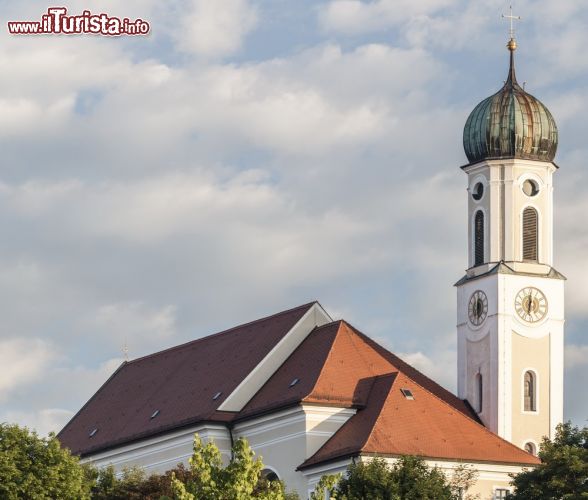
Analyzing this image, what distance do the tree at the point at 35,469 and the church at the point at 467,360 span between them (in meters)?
9.90

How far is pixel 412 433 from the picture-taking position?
224 ft

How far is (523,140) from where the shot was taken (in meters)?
77.8

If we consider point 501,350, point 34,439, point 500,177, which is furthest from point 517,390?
point 34,439

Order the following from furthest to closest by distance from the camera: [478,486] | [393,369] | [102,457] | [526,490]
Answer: [102,457] < [393,369] < [478,486] < [526,490]

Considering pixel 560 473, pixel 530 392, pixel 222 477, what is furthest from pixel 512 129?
pixel 222 477

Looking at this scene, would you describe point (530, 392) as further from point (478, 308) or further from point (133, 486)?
point (133, 486)

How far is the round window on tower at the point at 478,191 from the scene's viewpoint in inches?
3076

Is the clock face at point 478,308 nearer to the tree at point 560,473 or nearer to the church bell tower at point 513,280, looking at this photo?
the church bell tower at point 513,280

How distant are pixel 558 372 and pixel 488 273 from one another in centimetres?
448

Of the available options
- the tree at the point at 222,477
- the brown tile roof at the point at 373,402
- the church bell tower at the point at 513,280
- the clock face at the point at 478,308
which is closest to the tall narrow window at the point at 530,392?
the church bell tower at the point at 513,280

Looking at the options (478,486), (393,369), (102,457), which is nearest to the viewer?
(478,486)

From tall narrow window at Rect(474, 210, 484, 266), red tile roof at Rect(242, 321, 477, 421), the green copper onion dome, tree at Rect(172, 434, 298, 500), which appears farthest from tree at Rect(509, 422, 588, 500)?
tree at Rect(172, 434, 298, 500)

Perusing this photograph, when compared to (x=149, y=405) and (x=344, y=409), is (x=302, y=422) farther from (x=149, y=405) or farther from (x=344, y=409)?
(x=149, y=405)

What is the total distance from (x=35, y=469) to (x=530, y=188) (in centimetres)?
2352
